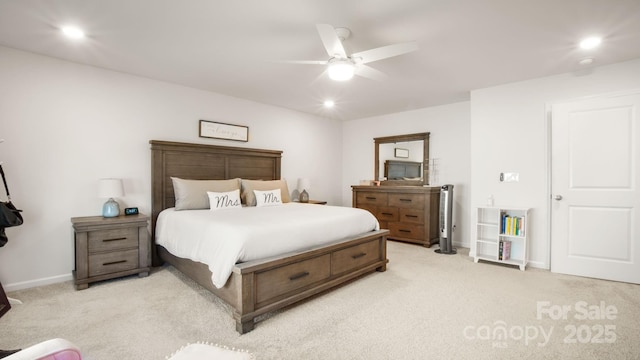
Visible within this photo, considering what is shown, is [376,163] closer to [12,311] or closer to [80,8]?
[80,8]

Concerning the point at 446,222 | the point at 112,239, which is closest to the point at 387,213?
the point at 446,222

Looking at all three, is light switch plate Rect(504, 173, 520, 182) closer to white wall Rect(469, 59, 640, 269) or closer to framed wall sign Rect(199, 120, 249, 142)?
white wall Rect(469, 59, 640, 269)

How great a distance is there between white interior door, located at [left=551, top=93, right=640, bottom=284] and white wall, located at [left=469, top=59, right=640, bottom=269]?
13 centimetres

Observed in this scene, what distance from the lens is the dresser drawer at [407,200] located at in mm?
4805

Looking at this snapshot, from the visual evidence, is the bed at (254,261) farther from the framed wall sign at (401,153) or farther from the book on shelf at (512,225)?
the framed wall sign at (401,153)

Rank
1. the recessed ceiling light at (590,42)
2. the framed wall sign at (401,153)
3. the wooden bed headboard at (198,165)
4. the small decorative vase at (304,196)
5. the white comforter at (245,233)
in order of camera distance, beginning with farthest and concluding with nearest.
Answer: the framed wall sign at (401,153)
the small decorative vase at (304,196)
the wooden bed headboard at (198,165)
the recessed ceiling light at (590,42)
the white comforter at (245,233)

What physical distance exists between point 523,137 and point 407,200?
188cm

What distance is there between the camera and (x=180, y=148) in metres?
3.94

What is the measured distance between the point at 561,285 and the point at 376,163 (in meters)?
3.54

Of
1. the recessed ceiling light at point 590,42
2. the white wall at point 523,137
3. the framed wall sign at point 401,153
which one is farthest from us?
the framed wall sign at point 401,153

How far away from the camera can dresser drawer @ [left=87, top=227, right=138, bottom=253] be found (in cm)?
296

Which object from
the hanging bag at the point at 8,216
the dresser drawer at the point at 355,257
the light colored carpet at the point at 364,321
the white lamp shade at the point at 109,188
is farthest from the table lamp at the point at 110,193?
the dresser drawer at the point at 355,257

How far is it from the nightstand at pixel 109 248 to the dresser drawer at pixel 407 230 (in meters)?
3.75

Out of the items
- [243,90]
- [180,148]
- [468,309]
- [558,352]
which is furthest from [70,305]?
[558,352]
